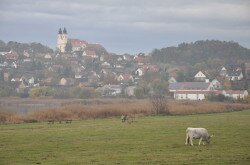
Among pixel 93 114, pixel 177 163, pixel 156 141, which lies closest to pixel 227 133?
pixel 156 141

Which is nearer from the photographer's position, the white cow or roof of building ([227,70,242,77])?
the white cow

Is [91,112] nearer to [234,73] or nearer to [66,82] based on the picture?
[66,82]

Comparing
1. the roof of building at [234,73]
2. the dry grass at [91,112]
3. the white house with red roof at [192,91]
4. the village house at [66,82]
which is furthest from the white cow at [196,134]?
the roof of building at [234,73]

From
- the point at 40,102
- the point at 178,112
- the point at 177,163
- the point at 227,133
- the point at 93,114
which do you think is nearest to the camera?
the point at 177,163

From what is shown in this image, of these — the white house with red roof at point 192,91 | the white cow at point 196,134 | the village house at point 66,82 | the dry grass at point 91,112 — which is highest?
the village house at point 66,82

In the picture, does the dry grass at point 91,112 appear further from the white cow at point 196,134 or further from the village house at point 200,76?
the village house at point 200,76

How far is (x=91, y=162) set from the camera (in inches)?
968

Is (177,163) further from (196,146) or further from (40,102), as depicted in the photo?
(40,102)

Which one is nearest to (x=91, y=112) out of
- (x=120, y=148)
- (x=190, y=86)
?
(x=120, y=148)

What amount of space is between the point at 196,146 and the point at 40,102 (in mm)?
93494

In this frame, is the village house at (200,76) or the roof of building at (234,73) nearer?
the village house at (200,76)

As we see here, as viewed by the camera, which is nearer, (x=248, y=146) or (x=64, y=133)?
(x=248, y=146)

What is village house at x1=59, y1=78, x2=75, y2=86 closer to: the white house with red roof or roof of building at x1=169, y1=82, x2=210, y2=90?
the white house with red roof

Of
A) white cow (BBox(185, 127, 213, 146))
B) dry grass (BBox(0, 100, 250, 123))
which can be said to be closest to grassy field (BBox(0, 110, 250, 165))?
white cow (BBox(185, 127, 213, 146))
